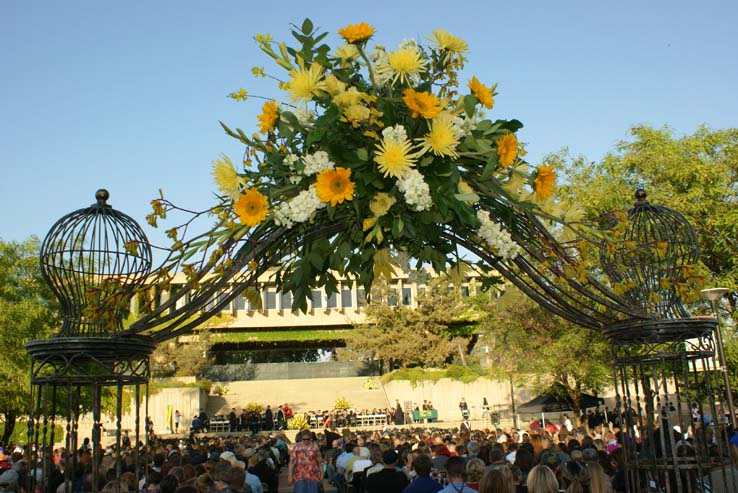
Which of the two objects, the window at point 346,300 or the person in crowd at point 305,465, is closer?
the person in crowd at point 305,465

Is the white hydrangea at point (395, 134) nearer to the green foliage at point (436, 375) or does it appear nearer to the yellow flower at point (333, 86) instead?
the yellow flower at point (333, 86)

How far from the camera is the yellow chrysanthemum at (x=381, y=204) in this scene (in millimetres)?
4117

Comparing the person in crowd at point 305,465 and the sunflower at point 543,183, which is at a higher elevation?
the sunflower at point 543,183

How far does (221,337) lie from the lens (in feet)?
173

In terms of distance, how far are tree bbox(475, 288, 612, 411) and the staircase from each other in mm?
14813

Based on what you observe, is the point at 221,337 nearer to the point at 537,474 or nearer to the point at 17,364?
the point at 17,364

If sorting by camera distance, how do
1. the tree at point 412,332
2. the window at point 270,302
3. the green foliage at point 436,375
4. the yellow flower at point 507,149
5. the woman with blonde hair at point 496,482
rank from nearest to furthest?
1. the yellow flower at point 507,149
2. the woman with blonde hair at point 496,482
3. the green foliage at point 436,375
4. the tree at point 412,332
5. the window at point 270,302

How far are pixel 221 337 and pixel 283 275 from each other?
49.4 m

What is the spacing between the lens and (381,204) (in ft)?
13.6

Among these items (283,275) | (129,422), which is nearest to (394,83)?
(283,275)

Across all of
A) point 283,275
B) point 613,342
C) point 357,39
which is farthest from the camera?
point 613,342

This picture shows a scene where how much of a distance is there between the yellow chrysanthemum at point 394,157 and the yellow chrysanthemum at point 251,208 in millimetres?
752

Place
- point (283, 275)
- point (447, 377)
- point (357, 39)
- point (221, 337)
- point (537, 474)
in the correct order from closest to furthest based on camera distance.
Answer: point (357, 39) → point (537, 474) → point (283, 275) → point (447, 377) → point (221, 337)

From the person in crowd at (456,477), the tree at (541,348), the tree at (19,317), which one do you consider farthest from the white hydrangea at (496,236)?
the tree at (19,317)
